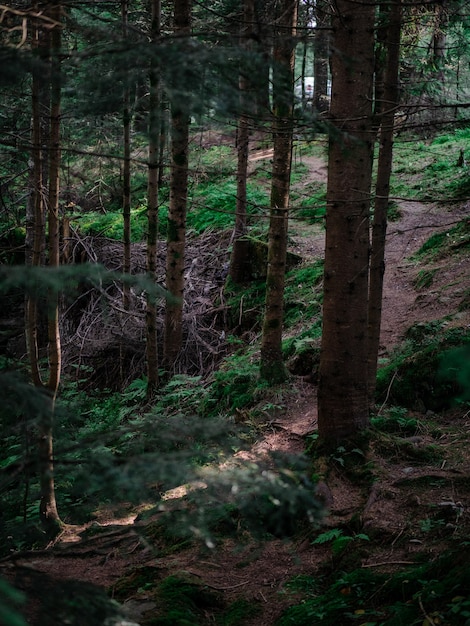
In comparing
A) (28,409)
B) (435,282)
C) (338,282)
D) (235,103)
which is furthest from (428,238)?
(28,409)

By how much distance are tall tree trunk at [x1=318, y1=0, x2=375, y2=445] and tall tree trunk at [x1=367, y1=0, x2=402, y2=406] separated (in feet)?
3.55

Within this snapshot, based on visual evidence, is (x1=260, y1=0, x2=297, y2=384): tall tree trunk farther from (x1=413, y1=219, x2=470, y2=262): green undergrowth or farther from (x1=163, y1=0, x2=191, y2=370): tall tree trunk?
(x1=413, y1=219, x2=470, y2=262): green undergrowth

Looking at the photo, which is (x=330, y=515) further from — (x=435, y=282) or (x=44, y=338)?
(x=44, y=338)

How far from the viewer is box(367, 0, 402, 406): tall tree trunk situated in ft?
25.2

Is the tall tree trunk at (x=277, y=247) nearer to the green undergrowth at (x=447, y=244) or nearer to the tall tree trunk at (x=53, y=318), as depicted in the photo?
the tall tree trunk at (x=53, y=318)

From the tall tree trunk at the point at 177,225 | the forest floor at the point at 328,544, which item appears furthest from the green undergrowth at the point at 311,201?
the forest floor at the point at 328,544

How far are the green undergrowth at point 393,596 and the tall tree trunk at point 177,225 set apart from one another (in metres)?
6.13

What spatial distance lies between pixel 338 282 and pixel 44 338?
398 inches

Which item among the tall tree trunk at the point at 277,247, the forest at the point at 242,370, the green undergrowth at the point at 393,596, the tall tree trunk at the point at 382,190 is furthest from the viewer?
the tall tree trunk at the point at 277,247

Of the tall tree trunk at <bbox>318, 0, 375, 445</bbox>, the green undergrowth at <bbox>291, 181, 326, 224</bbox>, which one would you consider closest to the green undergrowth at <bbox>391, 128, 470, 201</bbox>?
the green undergrowth at <bbox>291, 181, 326, 224</bbox>

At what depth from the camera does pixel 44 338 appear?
14.9m

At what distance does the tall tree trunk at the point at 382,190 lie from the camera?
25.2 ft

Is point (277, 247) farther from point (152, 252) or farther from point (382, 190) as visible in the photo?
point (152, 252)

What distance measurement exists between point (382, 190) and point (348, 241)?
1.84 metres
